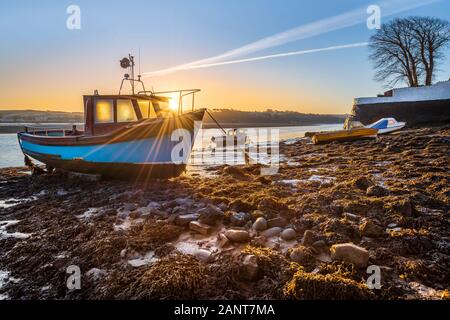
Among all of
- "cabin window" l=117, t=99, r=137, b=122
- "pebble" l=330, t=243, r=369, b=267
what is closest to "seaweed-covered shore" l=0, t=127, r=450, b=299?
"pebble" l=330, t=243, r=369, b=267

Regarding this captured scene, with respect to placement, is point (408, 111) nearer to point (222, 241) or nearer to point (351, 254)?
point (351, 254)

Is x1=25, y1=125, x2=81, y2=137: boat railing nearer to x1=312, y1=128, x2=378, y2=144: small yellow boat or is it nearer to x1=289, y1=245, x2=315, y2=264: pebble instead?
x1=289, y1=245, x2=315, y2=264: pebble

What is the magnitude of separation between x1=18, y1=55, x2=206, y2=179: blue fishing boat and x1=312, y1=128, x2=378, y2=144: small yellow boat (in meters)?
12.5

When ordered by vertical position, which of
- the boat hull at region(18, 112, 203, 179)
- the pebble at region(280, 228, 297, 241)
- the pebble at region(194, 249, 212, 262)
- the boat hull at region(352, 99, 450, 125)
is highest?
the boat hull at region(352, 99, 450, 125)

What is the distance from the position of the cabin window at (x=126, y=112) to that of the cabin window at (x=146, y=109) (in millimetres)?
314

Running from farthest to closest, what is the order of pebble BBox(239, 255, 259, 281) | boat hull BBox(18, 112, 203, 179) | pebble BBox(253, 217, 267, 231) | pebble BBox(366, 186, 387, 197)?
boat hull BBox(18, 112, 203, 179), pebble BBox(366, 186, 387, 197), pebble BBox(253, 217, 267, 231), pebble BBox(239, 255, 259, 281)

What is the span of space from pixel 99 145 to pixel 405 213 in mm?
8572

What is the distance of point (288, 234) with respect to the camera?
405cm

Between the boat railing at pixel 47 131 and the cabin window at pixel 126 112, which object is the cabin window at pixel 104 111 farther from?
the boat railing at pixel 47 131

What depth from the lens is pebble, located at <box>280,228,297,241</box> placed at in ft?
13.2

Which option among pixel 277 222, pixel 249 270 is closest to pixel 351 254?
pixel 249 270

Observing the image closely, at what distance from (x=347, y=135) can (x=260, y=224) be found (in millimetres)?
16383
